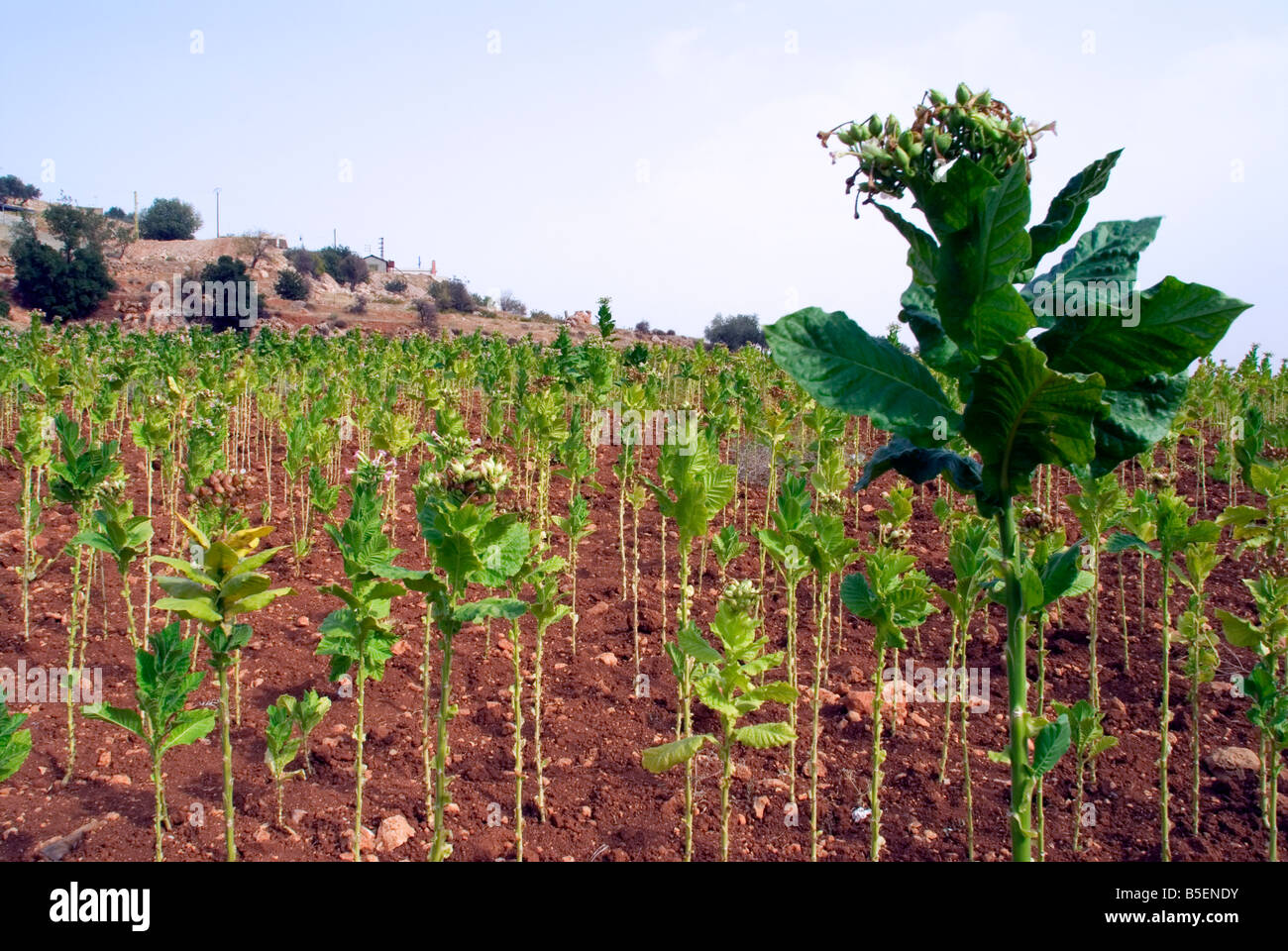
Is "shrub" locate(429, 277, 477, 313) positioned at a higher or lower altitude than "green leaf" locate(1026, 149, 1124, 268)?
higher

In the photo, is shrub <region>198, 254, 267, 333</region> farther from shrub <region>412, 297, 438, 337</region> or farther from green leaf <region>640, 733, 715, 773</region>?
green leaf <region>640, 733, 715, 773</region>

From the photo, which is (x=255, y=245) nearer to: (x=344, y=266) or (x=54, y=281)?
(x=344, y=266)

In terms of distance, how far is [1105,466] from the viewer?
92.0 inches

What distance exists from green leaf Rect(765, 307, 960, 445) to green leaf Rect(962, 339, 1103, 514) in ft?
0.38

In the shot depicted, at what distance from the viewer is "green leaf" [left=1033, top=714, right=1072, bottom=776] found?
7.64 ft

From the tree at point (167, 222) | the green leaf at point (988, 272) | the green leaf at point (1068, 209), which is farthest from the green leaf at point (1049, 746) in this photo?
the tree at point (167, 222)

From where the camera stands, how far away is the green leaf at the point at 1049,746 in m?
2.33

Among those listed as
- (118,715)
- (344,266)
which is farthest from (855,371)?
(344,266)

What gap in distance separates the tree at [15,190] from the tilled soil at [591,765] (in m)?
91.1

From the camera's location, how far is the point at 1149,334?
6.87 ft

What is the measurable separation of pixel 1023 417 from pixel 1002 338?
199 mm

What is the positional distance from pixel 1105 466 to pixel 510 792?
Answer: 279 cm

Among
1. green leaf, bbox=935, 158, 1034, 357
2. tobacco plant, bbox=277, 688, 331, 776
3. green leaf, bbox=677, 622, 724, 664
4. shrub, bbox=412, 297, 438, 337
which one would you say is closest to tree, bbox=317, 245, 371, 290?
shrub, bbox=412, 297, 438, 337
